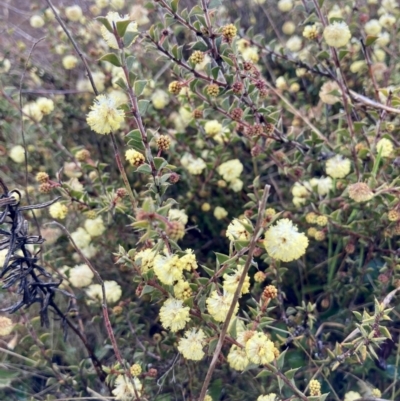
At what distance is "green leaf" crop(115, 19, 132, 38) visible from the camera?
93 centimetres

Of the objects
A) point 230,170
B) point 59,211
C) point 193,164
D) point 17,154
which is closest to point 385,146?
point 230,170

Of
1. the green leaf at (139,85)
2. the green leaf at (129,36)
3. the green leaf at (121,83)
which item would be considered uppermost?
the green leaf at (129,36)

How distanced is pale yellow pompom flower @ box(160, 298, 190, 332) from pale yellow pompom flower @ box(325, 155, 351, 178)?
0.74 meters

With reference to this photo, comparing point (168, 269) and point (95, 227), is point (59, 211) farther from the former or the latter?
point (168, 269)

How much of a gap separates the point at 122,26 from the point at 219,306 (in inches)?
23.9

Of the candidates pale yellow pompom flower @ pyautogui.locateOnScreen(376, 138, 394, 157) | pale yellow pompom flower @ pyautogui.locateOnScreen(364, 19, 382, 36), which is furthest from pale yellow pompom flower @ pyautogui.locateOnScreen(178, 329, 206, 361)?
pale yellow pompom flower @ pyautogui.locateOnScreen(364, 19, 382, 36)

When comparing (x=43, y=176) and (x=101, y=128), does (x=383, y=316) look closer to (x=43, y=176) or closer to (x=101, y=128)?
(x=101, y=128)

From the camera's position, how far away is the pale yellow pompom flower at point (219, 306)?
1.02 m

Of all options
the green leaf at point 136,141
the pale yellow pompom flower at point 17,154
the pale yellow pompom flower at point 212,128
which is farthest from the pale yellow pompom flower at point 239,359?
the pale yellow pompom flower at point 17,154

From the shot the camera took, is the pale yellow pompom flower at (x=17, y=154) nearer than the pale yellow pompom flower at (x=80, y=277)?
No

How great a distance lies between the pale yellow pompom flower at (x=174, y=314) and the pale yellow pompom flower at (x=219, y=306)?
0.16 feet

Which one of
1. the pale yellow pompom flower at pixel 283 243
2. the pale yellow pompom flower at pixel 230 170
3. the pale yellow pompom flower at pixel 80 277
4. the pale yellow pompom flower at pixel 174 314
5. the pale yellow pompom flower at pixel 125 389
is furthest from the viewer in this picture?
the pale yellow pompom flower at pixel 230 170

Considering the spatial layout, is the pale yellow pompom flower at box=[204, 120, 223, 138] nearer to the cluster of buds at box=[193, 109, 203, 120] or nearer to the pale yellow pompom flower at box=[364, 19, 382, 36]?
the cluster of buds at box=[193, 109, 203, 120]

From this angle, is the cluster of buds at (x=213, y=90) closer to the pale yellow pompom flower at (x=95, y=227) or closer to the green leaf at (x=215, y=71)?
the green leaf at (x=215, y=71)
